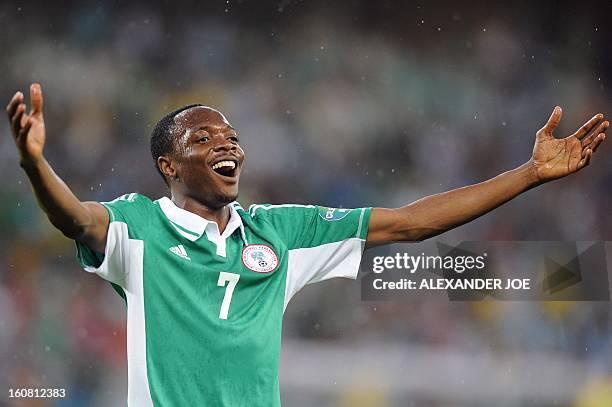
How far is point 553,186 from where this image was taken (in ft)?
15.4

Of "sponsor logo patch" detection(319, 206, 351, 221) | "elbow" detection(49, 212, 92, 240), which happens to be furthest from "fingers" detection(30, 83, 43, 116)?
"sponsor logo patch" detection(319, 206, 351, 221)

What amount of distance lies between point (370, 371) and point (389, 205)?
0.85 meters

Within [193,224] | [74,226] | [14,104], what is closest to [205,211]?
[193,224]

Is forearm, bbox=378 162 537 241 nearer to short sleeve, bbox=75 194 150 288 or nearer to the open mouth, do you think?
the open mouth

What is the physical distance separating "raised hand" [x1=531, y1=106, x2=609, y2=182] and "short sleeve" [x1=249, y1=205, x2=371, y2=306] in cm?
46

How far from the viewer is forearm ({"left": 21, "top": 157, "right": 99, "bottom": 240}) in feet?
6.03

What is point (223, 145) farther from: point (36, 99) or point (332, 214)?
point (36, 99)

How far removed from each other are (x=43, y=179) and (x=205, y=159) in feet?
1.77

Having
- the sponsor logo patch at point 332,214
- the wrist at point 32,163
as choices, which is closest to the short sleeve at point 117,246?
the wrist at point 32,163

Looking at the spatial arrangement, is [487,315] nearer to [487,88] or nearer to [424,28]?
[487,88]

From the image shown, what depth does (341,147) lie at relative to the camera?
4.68 meters

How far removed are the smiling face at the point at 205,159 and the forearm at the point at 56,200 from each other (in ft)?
1.29

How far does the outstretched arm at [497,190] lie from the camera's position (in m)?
2.30

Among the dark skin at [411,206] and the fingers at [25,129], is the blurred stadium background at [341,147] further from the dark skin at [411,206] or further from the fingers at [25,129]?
the fingers at [25,129]
